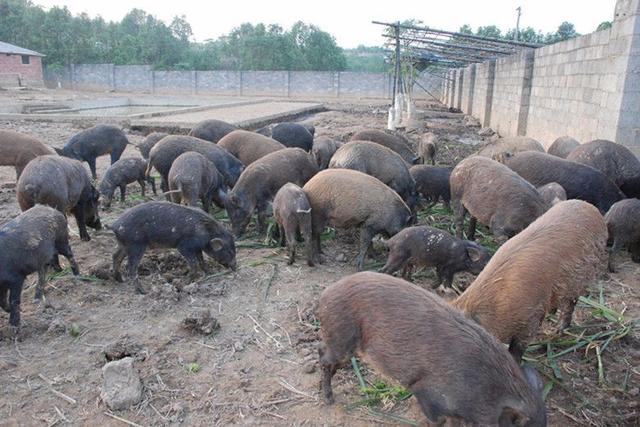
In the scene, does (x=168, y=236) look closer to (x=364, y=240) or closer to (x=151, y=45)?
(x=364, y=240)

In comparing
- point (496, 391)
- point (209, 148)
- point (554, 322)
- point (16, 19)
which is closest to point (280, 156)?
point (209, 148)

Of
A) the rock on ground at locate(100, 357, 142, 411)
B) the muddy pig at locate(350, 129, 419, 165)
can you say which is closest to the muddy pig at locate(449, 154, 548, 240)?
the muddy pig at locate(350, 129, 419, 165)

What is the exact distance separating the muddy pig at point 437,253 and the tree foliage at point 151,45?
195ft

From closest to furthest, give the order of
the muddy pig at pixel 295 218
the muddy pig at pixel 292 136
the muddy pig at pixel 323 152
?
the muddy pig at pixel 295 218 → the muddy pig at pixel 323 152 → the muddy pig at pixel 292 136

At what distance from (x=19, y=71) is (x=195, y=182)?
50849 millimetres

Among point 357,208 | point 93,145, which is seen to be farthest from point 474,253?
point 93,145

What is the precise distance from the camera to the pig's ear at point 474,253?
5.31 metres

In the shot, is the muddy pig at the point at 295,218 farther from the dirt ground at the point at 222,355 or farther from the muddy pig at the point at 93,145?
the muddy pig at the point at 93,145

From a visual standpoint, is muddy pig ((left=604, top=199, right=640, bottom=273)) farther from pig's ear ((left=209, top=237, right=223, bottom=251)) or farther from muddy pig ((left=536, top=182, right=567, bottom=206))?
pig's ear ((left=209, top=237, right=223, bottom=251))

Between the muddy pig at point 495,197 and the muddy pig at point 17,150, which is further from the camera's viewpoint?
the muddy pig at point 17,150

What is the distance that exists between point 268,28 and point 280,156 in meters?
65.2

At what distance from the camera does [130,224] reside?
5.36 meters

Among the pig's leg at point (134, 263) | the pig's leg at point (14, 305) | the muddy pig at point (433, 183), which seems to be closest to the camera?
the pig's leg at point (14, 305)

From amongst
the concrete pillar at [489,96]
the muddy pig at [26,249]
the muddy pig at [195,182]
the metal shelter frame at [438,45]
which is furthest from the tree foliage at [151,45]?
the muddy pig at [26,249]
